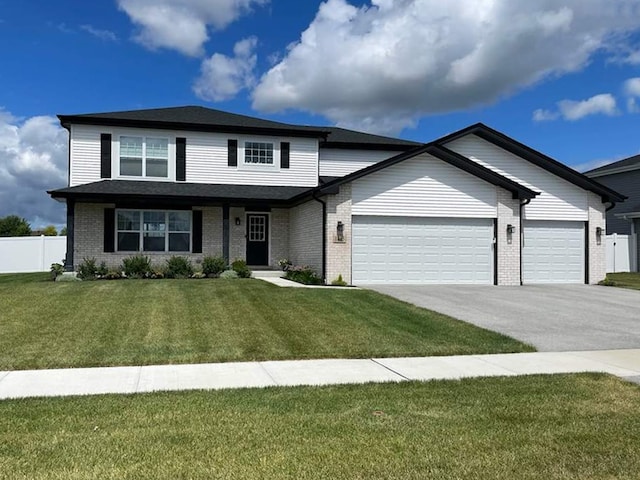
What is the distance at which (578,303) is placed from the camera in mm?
15117

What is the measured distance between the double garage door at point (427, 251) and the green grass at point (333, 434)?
1177 centimetres

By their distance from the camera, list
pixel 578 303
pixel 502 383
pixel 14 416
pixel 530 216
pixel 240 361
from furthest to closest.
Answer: pixel 530 216, pixel 578 303, pixel 240 361, pixel 502 383, pixel 14 416

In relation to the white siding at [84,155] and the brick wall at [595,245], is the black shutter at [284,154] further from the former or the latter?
the brick wall at [595,245]

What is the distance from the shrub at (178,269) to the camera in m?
19.8

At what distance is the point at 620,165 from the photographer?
108ft

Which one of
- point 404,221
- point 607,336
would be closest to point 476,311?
point 607,336

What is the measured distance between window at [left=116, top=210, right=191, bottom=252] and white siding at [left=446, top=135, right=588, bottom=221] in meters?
10.8

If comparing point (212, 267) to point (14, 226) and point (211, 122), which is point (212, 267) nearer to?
point (211, 122)

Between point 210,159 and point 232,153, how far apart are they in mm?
930

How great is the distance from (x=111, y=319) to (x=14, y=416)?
5.94 m

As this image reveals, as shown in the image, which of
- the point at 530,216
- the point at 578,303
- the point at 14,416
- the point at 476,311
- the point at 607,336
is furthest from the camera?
the point at 530,216

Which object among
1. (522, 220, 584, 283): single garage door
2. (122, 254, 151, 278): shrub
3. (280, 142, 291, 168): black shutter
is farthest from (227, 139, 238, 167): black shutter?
(522, 220, 584, 283): single garage door

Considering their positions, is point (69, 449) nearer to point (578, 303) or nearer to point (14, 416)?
point (14, 416)

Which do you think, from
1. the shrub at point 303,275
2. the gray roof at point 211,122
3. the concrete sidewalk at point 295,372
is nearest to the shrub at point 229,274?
the shrub at point 303,275
